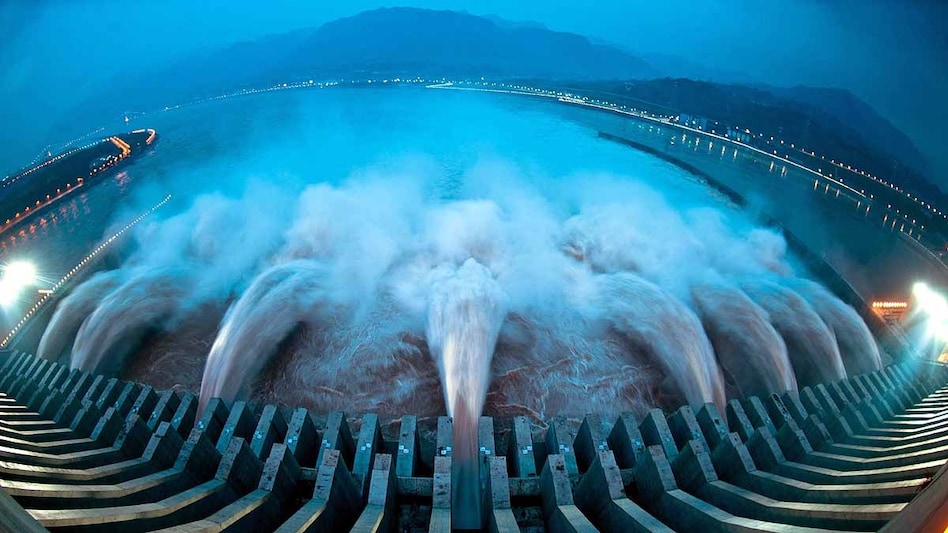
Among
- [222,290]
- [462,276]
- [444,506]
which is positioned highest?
[444,506]

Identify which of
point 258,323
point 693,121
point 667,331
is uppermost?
point 693,121

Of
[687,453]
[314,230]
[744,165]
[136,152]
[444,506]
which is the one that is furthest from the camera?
[136,152]

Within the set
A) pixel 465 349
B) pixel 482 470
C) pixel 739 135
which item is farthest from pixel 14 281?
pixel 739 135

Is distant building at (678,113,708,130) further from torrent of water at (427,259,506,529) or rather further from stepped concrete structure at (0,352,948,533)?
stepped concrete structure at (0,352,948,533)

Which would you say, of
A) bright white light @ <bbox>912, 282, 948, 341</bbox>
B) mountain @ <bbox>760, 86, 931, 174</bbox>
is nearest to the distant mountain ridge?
mountain @ <bbox>760, 86, 931, 174</bbox>

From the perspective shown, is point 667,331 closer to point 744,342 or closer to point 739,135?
point 744,342

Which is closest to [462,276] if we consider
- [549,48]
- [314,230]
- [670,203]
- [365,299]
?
[365,299]

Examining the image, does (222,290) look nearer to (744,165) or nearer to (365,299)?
(365,299)
